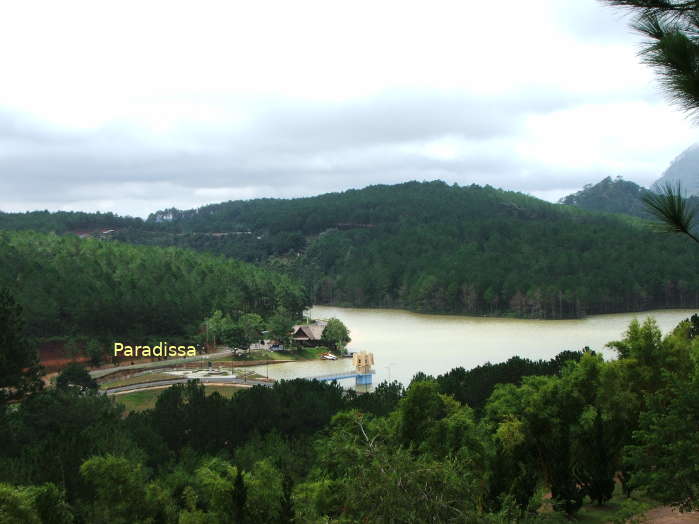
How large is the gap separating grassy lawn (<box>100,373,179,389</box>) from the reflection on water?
30.9ft

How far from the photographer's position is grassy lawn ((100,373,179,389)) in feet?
172

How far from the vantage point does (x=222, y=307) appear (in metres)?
76.9

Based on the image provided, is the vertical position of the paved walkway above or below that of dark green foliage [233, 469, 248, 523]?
below

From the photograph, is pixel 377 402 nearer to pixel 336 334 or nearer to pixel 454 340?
pixel 336 334

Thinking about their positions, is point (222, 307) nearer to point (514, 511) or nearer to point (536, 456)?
point (536, 456)

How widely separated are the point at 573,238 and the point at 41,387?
107271mm

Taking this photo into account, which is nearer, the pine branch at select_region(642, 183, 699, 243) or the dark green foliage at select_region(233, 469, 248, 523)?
the pine branch at select_region(642, 183, 699, 243)

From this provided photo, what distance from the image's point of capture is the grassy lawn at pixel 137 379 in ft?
172

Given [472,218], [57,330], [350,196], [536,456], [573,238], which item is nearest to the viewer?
[536,456]

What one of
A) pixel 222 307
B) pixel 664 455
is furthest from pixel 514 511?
pixel 222 307

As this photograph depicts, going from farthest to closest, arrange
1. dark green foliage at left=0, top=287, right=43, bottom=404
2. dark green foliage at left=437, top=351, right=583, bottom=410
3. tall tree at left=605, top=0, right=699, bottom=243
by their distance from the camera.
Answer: dark green foliage at left=437, top=351, right=583, bottom=410 → dark green foliage at left=0, top=287, right=43, bottom=404 → tall tree at left=605, top=0, right=699, bottom=243

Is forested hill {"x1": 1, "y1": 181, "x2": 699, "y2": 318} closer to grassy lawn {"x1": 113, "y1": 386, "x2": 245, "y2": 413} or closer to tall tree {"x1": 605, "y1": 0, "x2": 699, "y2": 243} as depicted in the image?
grassy lawn {"x1": 113, "y1": 386, "x2": 245, "y2": 413}

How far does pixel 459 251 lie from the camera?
128 m

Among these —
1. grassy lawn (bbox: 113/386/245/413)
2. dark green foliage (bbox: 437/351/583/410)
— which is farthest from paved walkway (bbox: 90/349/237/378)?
dark green foliage (bbox: 437/351/583/410)
